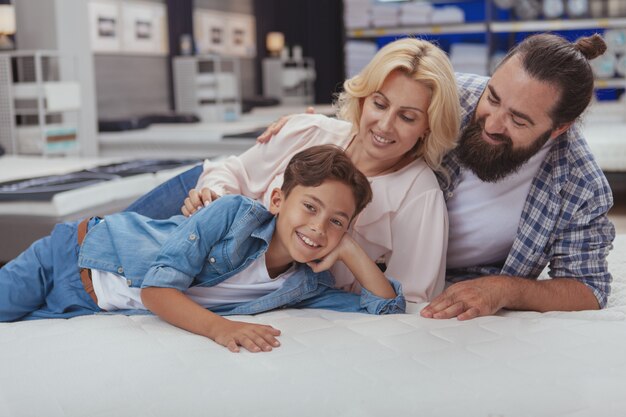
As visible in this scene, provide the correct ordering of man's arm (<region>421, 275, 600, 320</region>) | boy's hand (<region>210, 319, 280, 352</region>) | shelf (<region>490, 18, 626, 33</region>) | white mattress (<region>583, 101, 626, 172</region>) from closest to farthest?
boy's hand (<region>210, 319, 280, 352</region>) < man's arm (<region>421, 275, 600, 320</region>) < white mattress (<region>583, 101, 626, 172</region>) < shelf (<region>490, 18, 626, 33</region>)

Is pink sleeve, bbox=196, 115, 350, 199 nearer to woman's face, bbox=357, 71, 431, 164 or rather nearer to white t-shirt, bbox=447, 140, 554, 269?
woman's face, bbox=357, 71, 431, 164

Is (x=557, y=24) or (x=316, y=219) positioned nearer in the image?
(x=316, y=219)

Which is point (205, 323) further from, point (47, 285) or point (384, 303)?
point (47, 285)

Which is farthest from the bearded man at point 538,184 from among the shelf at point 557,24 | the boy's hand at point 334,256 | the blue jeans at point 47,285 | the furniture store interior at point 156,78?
the shelf at point 557,24

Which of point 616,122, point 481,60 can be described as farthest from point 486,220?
point 481,60

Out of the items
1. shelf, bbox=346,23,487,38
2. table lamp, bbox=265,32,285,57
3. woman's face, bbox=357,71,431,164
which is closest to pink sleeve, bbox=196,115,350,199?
Result: woman's face, bbox=357,71,431,164

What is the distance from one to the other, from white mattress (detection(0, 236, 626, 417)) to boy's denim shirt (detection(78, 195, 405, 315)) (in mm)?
92

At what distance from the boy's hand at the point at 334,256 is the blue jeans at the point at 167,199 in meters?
0.71

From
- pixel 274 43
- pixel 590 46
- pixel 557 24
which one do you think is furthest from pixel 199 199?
pixel 274 43

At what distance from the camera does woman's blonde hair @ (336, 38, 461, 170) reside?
186 centimetres

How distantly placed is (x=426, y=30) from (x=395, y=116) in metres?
4.99

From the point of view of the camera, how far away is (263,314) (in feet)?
5.73

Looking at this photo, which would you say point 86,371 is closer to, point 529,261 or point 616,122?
point 529,261

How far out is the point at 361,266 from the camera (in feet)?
5.79
